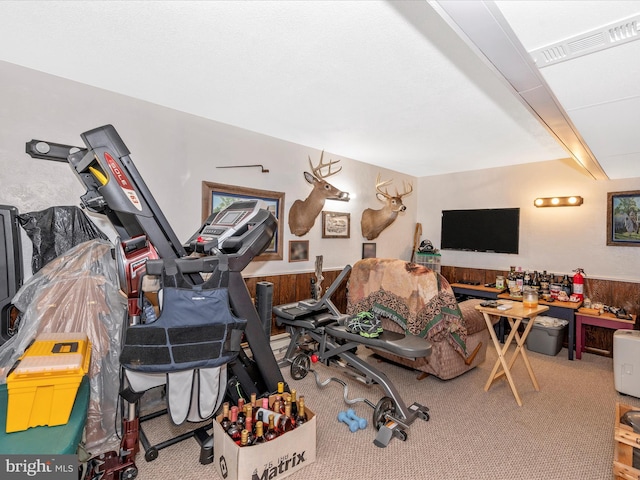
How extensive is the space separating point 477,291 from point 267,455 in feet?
13.3

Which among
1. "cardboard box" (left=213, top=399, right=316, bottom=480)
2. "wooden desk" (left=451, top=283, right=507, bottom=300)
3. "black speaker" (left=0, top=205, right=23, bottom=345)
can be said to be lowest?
"cardboard box" (left=213, top=399, right=316, bottom=480)

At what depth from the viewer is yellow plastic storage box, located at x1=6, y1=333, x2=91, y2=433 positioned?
4.85 feet

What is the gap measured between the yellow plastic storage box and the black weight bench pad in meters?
1.79

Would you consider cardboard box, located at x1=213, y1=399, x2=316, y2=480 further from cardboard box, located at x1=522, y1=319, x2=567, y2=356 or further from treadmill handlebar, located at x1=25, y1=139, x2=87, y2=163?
cardboard box, located at x1=522, y1=319, x2=567, y2=356

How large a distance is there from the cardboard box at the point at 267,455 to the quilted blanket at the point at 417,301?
Result: 1.50 metres

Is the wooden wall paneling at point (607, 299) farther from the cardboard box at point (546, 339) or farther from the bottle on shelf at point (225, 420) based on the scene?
the bottle on shelf at point (225, 420)

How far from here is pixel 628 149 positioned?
290cm

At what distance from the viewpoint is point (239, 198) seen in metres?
3.55

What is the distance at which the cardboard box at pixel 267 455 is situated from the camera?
171 centimetres

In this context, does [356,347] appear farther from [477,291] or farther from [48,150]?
[48,150]

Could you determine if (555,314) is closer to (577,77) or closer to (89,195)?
(577,77)

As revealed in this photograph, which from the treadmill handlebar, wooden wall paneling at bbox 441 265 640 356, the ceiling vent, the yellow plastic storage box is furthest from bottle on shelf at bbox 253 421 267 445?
wooden wall paneling at bbox 441 265 640 356

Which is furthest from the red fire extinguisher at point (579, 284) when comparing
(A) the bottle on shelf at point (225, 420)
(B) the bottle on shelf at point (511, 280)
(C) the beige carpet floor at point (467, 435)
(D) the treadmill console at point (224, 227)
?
(A) the bottle on shelf at point (225, 420)

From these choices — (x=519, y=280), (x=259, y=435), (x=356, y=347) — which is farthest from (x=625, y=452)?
(x=519, y=280)
